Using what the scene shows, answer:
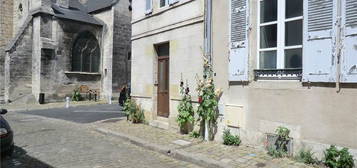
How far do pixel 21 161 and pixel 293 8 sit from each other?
19.2ft

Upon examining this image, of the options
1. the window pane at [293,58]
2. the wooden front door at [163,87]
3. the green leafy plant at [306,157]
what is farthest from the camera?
the wooden front door at [163,87]

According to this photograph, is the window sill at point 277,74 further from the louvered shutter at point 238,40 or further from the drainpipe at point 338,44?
the drainpipe at point 338,44

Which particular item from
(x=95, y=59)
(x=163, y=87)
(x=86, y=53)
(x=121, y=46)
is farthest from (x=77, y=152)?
(x=121, y=46)

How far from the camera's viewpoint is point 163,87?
31.6 feet

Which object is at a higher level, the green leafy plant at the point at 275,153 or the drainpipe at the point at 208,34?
the drainpipe at the point at 208,34

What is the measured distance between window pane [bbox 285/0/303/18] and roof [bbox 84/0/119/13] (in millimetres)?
19821

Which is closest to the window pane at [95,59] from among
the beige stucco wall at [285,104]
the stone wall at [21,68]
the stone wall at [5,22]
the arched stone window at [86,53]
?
the arched stone window at [86,53]

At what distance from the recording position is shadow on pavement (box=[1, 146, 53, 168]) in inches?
224

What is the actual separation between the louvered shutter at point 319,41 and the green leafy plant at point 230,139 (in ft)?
6.60

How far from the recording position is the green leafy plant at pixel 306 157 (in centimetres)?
521

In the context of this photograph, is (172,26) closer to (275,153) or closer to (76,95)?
(275,153)

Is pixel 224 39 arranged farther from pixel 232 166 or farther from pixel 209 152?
pixel 232 166

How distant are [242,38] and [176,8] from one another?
8.94ft

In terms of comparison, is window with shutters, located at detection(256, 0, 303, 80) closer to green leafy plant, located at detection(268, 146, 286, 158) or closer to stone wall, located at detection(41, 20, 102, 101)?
green leafy plant, located at detection(268, 146, 286, 158)
